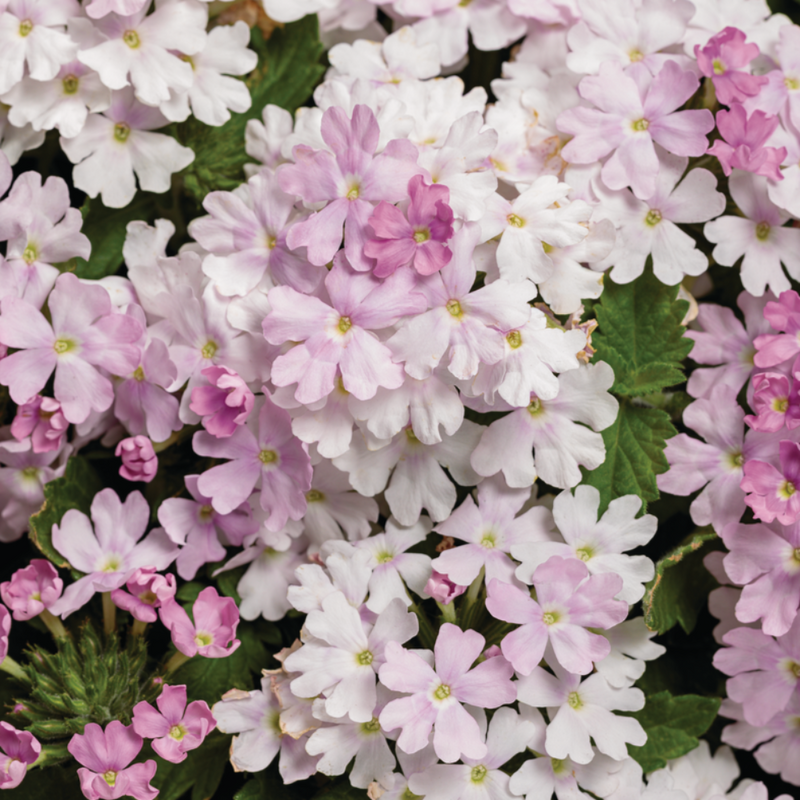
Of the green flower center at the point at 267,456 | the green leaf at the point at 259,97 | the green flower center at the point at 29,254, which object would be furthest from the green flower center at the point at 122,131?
the green flower center at the point at 267,456

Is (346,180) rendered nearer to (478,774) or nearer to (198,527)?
(198,527)

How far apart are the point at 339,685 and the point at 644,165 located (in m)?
0.85

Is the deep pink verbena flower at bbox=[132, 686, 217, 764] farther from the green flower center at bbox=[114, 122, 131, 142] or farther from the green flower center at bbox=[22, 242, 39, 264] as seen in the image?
the green flower center at bbox=[114, 122, 131, 142]

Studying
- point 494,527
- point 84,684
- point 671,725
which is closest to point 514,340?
point 494,527

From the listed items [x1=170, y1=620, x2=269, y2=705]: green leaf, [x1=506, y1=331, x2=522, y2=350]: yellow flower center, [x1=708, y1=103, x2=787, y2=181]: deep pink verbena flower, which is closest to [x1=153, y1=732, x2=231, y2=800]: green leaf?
[x1=170, y1=620, x2=269, y2=705]: green leaf

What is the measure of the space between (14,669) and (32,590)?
123mm

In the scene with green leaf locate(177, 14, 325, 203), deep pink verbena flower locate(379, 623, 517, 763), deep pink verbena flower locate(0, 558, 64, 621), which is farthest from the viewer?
green leaf locate(177, 14, 325, 203)

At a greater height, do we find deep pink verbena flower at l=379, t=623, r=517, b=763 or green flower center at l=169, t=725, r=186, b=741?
deep pink verbena flower at l=379, t=623, r=517, b=763

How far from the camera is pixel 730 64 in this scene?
1366 millimetres

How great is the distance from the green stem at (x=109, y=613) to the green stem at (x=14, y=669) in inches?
4.9

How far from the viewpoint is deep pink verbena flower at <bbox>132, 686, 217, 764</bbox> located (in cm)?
120

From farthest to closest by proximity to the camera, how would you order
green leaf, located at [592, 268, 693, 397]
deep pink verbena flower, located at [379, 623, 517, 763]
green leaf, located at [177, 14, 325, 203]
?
green leaf, located at [177, 14, 325, 203] < green leaf, located at [592, 268, 693, 397] < deep pink verbena flower, located at [379, 623, 517, 763]

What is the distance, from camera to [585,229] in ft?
4.18

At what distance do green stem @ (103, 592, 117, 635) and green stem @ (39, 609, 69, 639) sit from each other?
0.06 m
